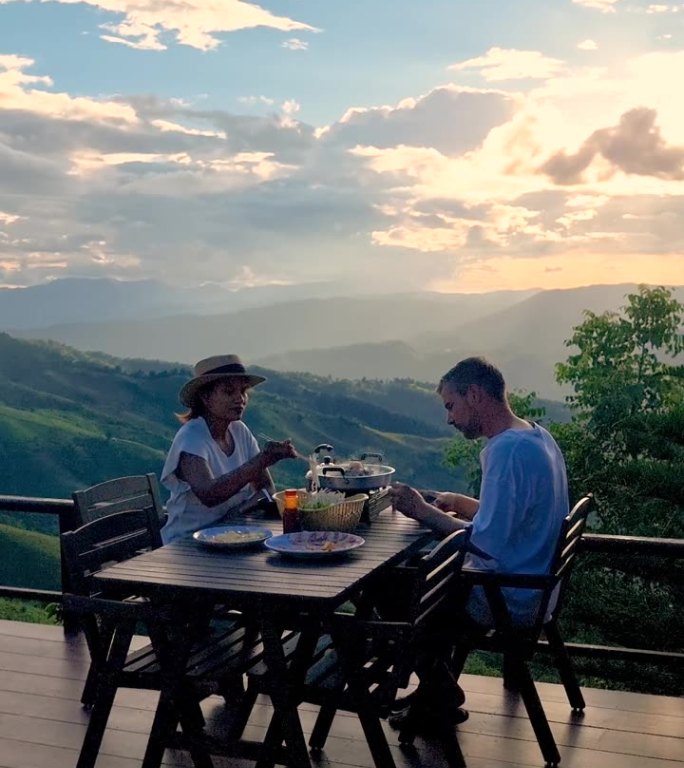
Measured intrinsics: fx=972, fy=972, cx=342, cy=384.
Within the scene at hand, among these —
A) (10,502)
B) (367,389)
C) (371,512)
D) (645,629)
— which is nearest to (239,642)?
(371,512)

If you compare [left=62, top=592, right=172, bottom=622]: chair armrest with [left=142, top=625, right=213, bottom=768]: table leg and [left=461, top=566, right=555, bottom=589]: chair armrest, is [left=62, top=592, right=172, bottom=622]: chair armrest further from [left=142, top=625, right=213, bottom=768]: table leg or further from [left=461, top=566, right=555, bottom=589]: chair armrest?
[left=461, top=566, right=555, bottom=589]: chair armrest

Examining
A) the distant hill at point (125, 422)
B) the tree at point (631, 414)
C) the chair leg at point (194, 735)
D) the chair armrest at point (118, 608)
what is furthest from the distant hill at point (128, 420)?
the chair armrest at point (118, 608)

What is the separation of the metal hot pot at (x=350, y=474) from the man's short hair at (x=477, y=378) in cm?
59

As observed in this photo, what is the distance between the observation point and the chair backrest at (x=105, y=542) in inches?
125

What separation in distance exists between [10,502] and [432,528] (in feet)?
7.79

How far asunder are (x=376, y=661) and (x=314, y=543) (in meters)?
0.44

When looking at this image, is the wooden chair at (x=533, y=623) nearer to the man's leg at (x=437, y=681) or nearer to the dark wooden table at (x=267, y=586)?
the man's leg at (x=437, y=681)

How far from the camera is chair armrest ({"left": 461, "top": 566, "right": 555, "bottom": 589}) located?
3230 mm

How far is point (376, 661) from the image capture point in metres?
3.20

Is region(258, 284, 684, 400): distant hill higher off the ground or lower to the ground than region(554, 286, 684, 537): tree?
lower

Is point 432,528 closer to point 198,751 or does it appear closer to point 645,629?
point 198,751

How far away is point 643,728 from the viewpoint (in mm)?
3707

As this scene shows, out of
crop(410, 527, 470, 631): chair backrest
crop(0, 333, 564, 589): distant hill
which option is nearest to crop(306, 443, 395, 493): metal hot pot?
crop(410, 527, 470, 631): chair backrest

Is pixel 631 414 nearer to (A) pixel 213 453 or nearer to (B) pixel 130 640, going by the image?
(A) pixel 213 453
